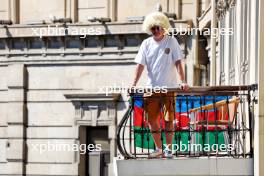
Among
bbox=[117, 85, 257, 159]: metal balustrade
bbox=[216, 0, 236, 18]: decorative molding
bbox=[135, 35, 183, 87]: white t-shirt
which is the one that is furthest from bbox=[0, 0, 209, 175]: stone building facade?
bbox=[135, 35, 183, 87]: white t-shirt

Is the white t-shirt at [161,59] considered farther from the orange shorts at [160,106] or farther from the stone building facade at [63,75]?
the stone building facade at [63,75]

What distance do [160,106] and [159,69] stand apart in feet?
1.27

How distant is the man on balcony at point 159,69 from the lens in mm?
10305

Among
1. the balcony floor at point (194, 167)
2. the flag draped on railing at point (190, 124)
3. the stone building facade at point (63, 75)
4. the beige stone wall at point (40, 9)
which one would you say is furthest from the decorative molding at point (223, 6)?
the beige stone wall at point (40, 9)

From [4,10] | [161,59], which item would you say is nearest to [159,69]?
[161,59]

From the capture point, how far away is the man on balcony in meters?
10.3

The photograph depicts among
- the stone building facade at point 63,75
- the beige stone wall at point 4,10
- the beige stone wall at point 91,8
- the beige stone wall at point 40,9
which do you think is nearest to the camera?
the stone building facade at point 63,75

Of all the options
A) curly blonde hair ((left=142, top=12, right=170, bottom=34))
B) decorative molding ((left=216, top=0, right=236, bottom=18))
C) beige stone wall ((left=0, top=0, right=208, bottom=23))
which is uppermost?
beige stone wall ((left=0, top=0, right=208, bottom=23))

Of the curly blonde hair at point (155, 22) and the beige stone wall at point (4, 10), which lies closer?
the curly blonde hair at point (155, 22)

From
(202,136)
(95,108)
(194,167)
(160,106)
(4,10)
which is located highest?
(4,10)

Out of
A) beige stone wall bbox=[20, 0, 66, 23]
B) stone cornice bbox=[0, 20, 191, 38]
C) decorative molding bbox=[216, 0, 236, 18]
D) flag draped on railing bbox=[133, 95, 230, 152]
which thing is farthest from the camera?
beige stone wall bbox=[20, 0, 66, 23]

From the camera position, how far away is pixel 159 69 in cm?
1036

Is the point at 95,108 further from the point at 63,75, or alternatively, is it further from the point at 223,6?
the point at 223,6

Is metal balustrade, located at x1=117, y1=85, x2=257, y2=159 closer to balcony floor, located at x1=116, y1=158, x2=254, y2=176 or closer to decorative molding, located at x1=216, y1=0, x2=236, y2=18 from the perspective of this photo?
balcony floor, located at x1=116, y1=158, x2=254, y2=176
